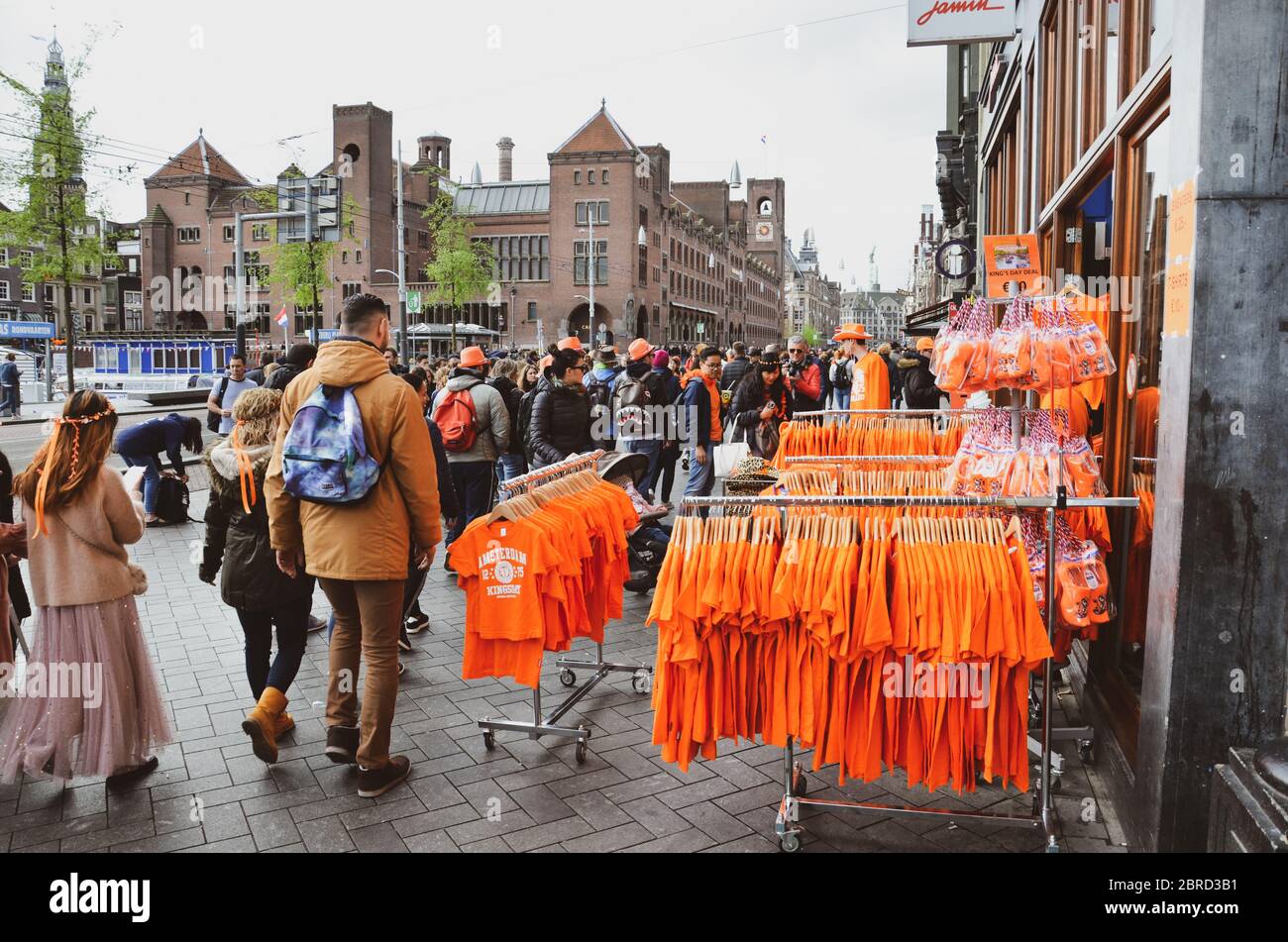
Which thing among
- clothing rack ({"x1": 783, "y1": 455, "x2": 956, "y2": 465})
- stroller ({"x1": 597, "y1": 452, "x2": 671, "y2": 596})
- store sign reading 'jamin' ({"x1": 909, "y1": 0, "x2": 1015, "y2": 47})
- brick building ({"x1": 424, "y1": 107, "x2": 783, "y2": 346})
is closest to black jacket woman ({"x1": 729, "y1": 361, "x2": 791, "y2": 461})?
stroller ({"x1": 597, "y1": 452, "x2": 671, "y2": 596})

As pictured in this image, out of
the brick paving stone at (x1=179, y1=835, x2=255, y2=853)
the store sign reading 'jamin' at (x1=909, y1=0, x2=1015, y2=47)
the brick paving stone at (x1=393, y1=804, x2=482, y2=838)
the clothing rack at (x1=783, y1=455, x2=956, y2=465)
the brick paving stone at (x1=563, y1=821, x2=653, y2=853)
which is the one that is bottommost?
the brick paving stone at (x1=179, y1=835, x2=255, y2=853)

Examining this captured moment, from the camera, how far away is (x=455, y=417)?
803 centimetres

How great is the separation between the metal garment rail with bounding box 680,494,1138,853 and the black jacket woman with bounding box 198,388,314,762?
2223 millimetres

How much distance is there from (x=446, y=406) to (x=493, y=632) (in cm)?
398

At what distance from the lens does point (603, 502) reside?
5.03 meters

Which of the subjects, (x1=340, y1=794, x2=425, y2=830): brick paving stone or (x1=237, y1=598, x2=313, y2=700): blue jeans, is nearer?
(x1=340, y1=794, x2=425, y2=830): brick paving stone

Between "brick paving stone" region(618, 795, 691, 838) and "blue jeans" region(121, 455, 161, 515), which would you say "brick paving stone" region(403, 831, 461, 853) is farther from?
"blue jeans" region(121, 455, 161, 515)

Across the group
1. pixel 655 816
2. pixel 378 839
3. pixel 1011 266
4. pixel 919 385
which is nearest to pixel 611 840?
pixel 655 816

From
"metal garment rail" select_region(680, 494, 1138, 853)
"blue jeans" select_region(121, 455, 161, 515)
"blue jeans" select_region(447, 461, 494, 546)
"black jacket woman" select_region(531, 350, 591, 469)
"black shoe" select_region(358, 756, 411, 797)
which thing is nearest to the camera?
"metal garment rail" select_region(680, 494, 1138, 853)

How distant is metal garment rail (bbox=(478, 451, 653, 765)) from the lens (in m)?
4.70

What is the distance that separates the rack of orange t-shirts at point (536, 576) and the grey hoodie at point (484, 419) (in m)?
3.14

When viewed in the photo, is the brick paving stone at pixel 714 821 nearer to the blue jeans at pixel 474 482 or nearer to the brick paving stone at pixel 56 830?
the brick paving stone at pixel 56 830
